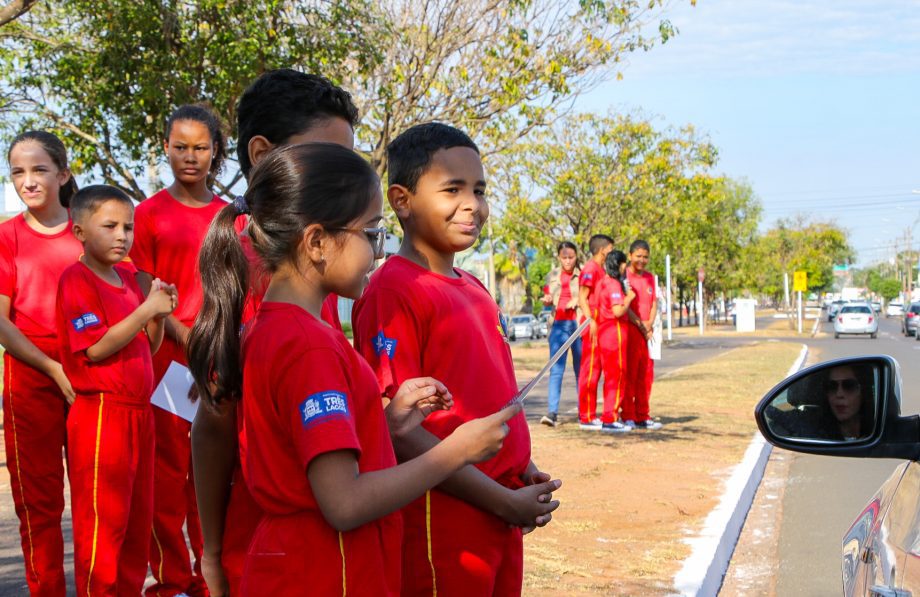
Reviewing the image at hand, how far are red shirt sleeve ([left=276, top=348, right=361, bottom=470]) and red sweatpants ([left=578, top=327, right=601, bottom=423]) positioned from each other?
950 centimetres

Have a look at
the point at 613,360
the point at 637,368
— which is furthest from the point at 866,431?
the point at 637,368

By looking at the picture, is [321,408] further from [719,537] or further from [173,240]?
[719,537]

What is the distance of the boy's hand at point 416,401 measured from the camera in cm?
241

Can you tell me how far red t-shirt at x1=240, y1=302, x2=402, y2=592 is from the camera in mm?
2180

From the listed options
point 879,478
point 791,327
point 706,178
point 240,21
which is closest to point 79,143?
point 240,21

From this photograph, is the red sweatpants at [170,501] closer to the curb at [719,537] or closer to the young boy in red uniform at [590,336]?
the curb at [719,537]

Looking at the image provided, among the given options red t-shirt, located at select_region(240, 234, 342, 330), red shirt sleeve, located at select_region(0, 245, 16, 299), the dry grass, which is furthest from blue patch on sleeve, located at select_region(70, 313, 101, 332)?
the dry grass

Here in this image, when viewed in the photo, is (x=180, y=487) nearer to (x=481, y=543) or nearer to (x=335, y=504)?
(x=481, y=543)

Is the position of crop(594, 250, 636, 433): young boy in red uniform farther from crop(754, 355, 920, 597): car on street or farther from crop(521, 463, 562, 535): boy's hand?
crop(754, 355, 920, 597): car on street

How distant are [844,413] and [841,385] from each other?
0.06 meters

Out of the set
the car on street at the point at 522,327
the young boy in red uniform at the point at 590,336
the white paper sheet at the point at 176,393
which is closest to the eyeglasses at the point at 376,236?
the white paper sheet at the point at 176,393

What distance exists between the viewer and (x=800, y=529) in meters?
7.39

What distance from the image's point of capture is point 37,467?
4.48 metres

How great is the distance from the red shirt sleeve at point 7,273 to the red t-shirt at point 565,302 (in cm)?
803
